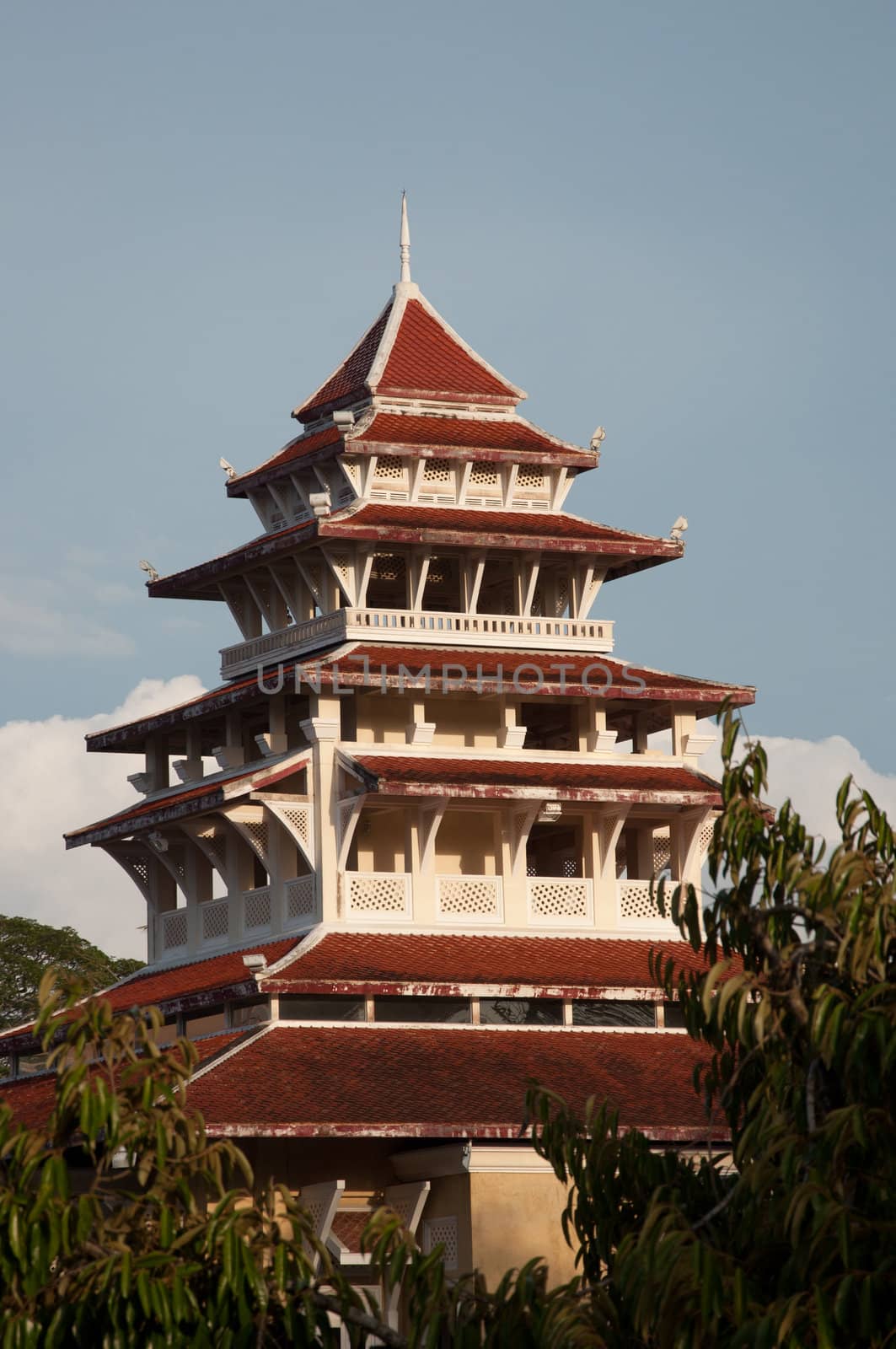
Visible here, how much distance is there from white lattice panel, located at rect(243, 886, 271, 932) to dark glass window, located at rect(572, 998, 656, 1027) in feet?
15.7

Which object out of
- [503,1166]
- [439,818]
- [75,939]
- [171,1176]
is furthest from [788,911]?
[75,939]

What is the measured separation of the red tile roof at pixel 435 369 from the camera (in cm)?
3772

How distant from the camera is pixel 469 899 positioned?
33438mm

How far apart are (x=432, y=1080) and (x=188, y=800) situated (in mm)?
6766

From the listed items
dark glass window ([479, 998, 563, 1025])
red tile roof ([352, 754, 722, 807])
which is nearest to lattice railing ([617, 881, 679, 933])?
red tile roof ([352, 754, 722, 807])

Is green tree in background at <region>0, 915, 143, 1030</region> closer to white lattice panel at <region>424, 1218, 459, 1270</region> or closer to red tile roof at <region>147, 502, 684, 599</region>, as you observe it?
red tile roof at <region>147, 502, 684, 599</region>

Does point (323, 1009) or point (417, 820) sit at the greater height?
point (417, 820)

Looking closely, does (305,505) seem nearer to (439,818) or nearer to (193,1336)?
(439,818)

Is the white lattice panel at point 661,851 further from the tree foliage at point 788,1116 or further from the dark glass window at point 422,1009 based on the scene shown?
the tree foliage at point 788,1116

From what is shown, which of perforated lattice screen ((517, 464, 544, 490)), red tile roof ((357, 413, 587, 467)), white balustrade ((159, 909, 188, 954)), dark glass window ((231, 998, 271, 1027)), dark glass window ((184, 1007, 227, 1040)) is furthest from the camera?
perforated lattice screen ((517, 464, 544, 490))

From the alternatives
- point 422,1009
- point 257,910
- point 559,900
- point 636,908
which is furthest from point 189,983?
point 636,908

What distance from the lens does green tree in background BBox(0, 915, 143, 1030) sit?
74.4 meters

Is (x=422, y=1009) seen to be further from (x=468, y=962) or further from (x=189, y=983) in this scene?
(x=189, y=983)

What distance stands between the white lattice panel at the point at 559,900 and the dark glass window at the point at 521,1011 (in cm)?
194
